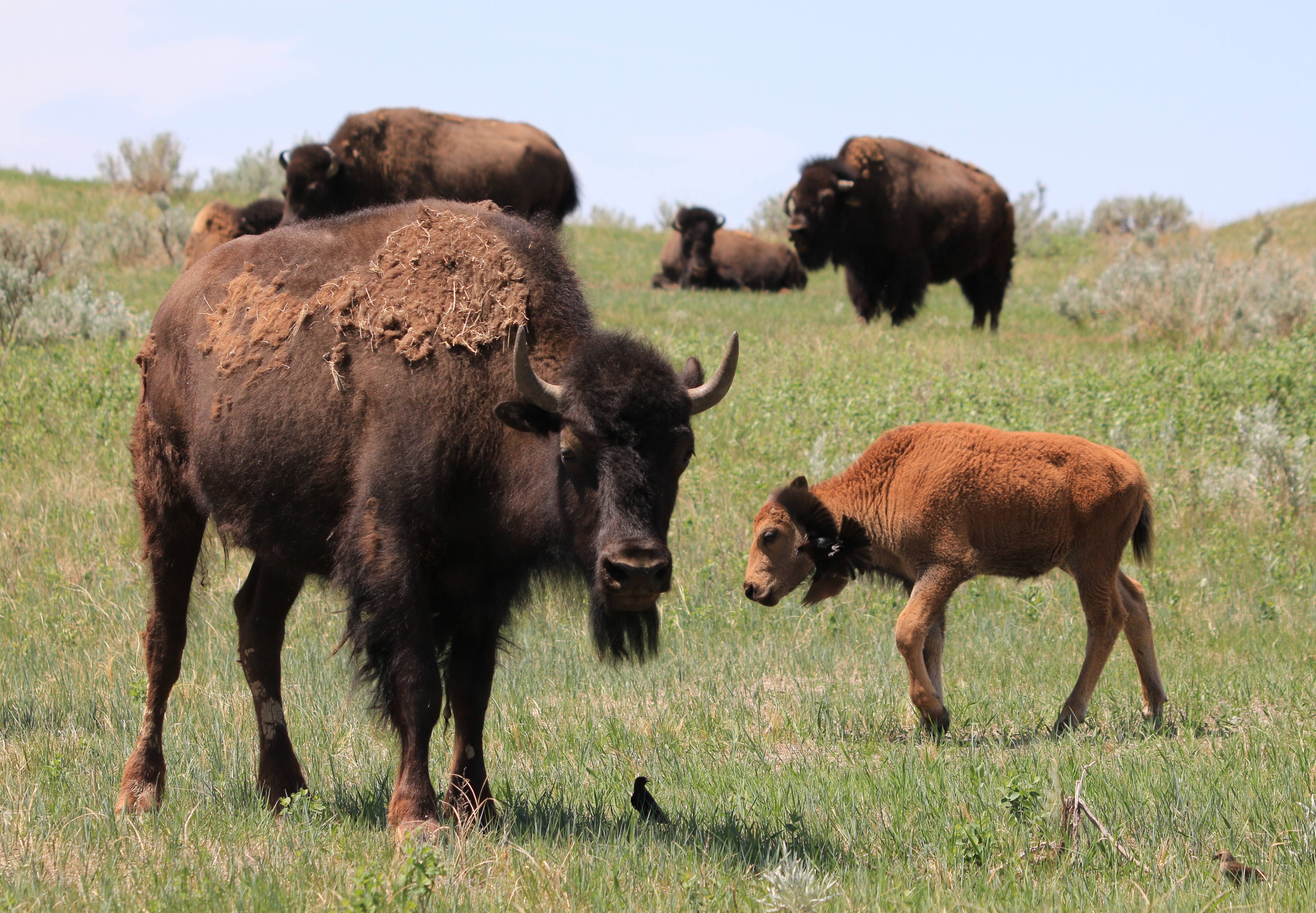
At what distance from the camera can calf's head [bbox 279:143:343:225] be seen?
1672 cm

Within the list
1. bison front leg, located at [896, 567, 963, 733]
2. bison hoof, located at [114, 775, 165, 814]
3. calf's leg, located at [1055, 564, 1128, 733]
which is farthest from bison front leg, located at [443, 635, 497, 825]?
calf's leg, located at [1055, 564, 1128, 733]

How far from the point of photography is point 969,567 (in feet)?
21.7

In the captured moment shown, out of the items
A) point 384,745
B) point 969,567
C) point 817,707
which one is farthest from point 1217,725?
point 384,745

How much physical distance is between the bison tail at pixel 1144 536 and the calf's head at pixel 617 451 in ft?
11.1

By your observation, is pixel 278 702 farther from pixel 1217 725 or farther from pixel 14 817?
pixel 1217 725

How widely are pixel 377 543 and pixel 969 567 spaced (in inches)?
131

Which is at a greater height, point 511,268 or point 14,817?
point 511,268

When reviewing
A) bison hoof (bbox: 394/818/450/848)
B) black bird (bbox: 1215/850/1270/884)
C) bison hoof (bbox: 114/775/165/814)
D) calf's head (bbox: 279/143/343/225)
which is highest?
calf's head (bbox: 279/143/343/225)

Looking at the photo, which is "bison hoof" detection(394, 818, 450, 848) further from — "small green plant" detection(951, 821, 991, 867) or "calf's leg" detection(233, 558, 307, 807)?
"small green plant" detection(951, 821, 991, 867)

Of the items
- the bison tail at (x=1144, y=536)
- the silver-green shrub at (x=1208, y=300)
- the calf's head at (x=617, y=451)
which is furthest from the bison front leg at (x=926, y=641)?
the silver-green shrub at (x=1208, y=300)

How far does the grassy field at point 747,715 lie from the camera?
4.00 meters

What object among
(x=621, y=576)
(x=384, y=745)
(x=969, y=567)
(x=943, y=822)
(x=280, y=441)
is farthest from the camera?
(x=969, y=567)

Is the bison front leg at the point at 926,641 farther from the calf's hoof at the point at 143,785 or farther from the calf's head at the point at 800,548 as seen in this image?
the calf's hoof at the point at 143,785

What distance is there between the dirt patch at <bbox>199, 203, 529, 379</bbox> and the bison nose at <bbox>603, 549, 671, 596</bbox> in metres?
1.22
